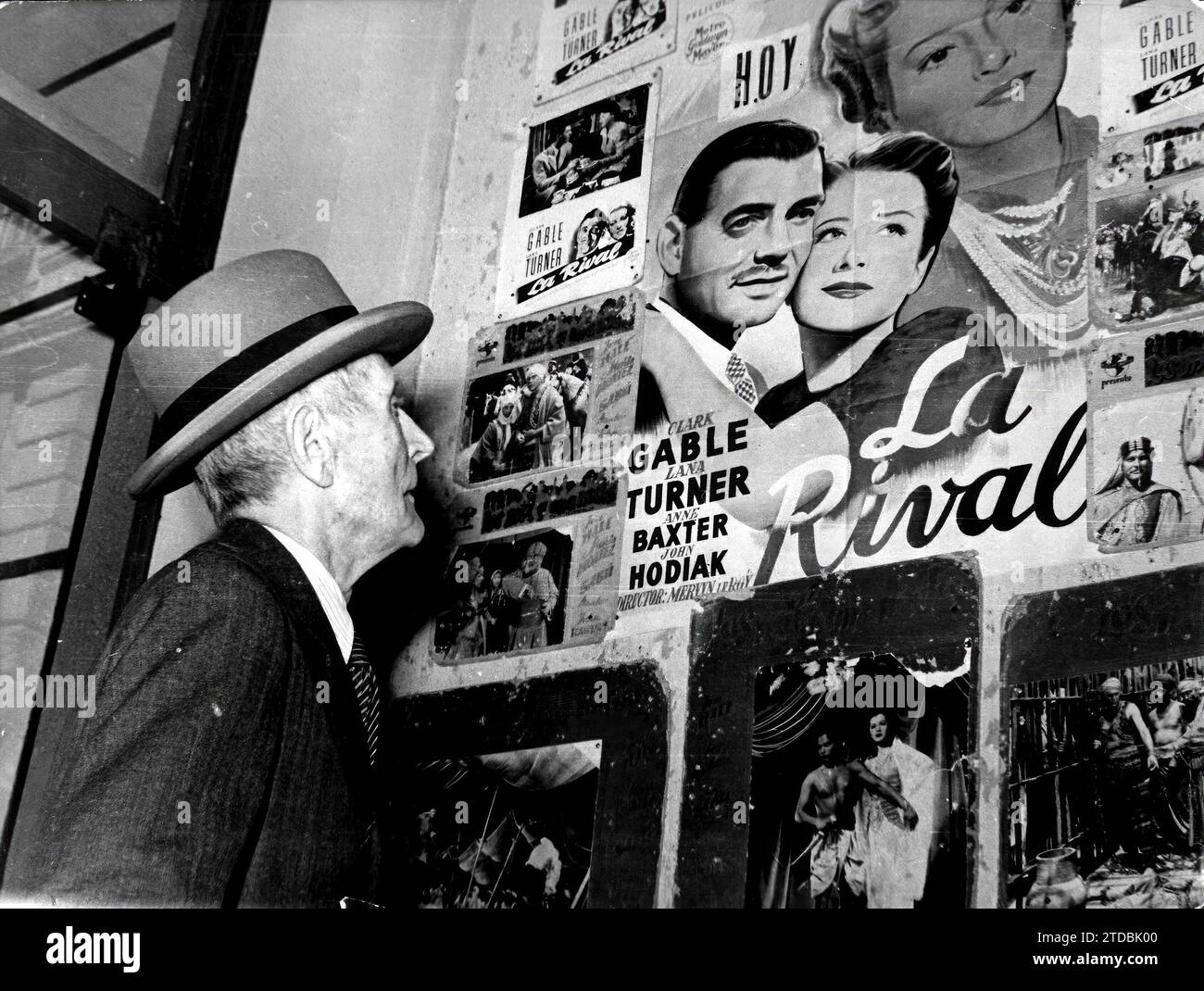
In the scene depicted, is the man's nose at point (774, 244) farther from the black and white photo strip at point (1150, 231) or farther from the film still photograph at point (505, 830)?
the film still photograph at point (505, 830)

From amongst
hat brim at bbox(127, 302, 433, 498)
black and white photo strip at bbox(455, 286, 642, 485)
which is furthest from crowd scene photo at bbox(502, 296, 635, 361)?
hat brim at bbox(127, 302, 433, 498)

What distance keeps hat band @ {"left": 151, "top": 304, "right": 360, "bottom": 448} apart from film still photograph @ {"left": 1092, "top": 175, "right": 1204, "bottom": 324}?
32.3 inches

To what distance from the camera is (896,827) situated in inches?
64.6

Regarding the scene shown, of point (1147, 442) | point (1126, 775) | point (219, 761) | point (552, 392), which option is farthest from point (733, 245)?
point (219, 761)

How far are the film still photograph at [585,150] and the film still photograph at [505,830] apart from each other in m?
0.78

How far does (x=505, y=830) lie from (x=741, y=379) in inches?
24.7

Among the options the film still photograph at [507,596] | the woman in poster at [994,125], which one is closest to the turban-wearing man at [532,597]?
the film still photograph at [507,596]

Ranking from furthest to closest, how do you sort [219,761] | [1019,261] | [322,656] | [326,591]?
[1019,261] < [326,591] < [322,656] < [219,761]

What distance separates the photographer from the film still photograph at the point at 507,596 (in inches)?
80.5

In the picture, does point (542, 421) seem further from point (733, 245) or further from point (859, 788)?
point (859, 788)

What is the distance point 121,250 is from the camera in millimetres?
2404

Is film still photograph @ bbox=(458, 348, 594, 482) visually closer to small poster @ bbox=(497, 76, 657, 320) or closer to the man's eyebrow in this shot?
small poster @ bbox=(497, 76, 657, 320)
